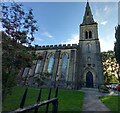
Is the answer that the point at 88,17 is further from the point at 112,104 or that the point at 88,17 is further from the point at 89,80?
the point at 112,104

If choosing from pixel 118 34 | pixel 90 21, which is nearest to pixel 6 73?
pixel 118 34

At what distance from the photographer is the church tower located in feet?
111

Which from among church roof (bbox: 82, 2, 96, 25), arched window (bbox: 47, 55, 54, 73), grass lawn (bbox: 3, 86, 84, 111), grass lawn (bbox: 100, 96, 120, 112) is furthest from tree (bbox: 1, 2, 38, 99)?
church roof (bbox: 82, 2, 96, 25)

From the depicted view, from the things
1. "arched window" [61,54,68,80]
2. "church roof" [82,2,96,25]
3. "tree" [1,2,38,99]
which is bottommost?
"tree" [1,2,38,99]

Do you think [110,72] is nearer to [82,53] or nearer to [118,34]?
[82,53]

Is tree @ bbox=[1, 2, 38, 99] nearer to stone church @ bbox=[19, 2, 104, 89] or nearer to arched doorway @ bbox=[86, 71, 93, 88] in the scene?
stone church @ bbox=[19, 2, 104, 89]

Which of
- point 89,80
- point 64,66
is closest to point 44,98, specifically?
point 64,66

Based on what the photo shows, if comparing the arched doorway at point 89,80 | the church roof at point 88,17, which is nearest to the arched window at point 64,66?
the arched doorway at point 89,80

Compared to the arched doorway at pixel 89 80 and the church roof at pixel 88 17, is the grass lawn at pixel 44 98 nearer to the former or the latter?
the arched doorway at pixel 89 80

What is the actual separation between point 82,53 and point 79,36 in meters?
4.94

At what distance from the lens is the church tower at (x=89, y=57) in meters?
33.8

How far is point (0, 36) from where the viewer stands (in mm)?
6574

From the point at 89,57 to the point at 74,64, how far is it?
4.67 m

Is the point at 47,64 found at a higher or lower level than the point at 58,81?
higher
